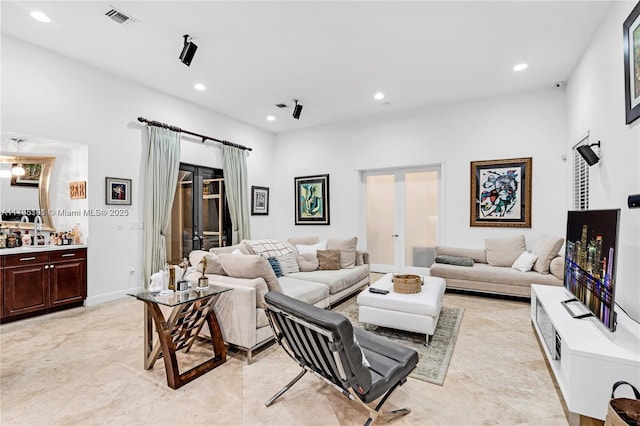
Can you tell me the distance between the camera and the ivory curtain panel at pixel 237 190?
19.9 ft

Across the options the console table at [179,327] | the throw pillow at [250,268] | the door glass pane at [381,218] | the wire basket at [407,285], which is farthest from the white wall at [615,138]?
the console table at [179,327]

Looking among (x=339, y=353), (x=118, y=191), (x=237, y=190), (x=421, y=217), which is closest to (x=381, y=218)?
(x=421, y=217)

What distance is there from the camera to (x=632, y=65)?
240 cm

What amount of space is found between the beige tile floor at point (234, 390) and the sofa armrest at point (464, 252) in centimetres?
205

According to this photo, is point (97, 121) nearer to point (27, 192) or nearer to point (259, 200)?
point (27, 192)

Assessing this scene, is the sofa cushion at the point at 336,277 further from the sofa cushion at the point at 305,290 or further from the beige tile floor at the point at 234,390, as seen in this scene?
the beige tile floor at the point at 234,390

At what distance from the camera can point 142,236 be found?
470 centimetres

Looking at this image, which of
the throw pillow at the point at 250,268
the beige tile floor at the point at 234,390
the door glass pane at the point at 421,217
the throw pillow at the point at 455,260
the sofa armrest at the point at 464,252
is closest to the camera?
the beige tile floor at the point at 234,390

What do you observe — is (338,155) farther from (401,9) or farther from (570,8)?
(570,8)

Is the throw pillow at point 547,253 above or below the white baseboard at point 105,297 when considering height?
above

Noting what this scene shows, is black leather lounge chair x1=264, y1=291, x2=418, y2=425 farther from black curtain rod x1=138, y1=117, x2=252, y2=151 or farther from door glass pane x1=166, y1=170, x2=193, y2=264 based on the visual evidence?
black curtain rod x1=138, y1=117, x2=252, y2=151

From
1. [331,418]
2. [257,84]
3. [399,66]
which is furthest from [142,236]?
[399,66]

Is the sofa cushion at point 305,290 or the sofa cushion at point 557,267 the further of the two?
the sofa cushion at point 557,267

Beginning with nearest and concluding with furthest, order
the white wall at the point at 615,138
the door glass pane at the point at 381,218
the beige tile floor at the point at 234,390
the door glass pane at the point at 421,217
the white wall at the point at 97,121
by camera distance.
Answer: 1. the beige tile floor at the point at 234,390
2. the white wall at the point at 615,138
3. the white wall at the point at 97,121
4. the door glass pane at the point at 421,217
5. the door glass pane at the point at 381,218
